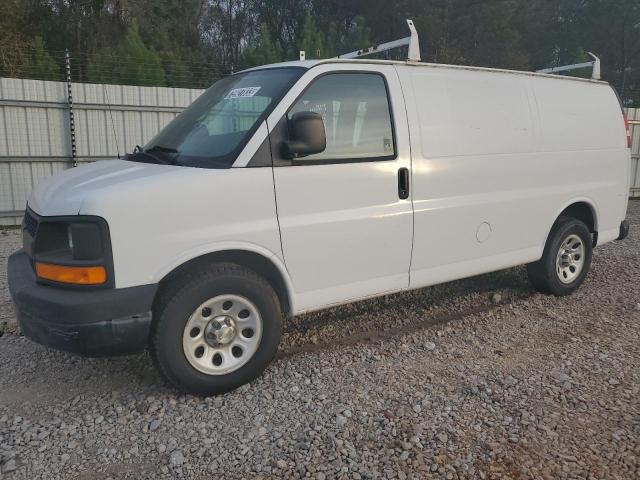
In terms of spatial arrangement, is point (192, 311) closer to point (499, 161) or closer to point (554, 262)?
point (499, 161)

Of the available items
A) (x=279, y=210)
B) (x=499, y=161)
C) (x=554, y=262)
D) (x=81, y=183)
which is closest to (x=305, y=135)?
(x=279, y=210)

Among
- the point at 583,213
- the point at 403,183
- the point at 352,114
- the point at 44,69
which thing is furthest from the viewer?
the point at 44,69

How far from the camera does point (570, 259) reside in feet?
19.1

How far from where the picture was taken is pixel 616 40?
30516 millimetres

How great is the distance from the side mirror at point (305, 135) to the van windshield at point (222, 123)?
25 centimetres

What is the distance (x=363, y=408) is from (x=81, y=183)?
225cm

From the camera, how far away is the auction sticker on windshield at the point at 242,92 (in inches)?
161

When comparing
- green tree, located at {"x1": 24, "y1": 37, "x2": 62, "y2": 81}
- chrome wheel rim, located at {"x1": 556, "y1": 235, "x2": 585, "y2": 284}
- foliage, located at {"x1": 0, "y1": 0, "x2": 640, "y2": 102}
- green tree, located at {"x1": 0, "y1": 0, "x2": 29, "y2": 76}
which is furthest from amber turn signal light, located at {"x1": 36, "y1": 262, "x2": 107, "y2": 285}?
green tree, located at {"x1": 0, "y1": 0, "x2": 29, "y2": 76}

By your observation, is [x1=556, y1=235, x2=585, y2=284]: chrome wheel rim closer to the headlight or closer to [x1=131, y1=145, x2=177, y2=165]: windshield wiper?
[x1=131, y1=145, x2=177, y2=165]: windshield wiper

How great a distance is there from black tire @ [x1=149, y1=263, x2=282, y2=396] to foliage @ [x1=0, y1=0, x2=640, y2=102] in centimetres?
996

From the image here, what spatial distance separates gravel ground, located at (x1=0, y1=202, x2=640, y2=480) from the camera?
9.86 ft

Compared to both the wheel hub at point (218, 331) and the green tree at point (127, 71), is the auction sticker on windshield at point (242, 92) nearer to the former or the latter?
the wheel hub at point (218, 331)

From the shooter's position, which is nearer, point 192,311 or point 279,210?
point 192,311

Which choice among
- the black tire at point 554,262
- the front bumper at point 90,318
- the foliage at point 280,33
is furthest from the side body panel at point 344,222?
the foliage at point 280,33
